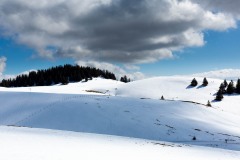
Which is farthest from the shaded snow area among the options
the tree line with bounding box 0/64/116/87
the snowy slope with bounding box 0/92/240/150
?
the tree line with bounding box 0/64/116/87

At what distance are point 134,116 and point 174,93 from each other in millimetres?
65927

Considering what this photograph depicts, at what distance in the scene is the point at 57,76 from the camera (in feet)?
566

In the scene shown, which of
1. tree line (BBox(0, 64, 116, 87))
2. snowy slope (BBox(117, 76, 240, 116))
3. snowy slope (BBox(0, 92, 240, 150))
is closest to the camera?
snowy slope (BBox(0, 92, 240, 150))

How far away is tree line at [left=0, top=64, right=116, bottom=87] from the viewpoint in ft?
546

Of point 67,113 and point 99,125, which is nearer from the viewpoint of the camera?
point 99,125

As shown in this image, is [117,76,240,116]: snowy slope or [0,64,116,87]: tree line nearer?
[117,76,240,116]: snowy slope

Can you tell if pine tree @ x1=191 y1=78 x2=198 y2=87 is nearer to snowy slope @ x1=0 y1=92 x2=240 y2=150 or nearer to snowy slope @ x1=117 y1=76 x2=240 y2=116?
snowy slope @ x1=117 y1=76 x2=240 y2=116

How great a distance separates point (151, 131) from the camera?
39062mm

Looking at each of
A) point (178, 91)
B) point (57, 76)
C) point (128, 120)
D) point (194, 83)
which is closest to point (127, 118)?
point (128, 120)

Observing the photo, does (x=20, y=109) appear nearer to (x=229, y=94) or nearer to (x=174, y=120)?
(x=174, y=120)

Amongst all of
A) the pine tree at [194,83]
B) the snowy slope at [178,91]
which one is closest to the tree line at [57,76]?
the snowy slope at [178,91]

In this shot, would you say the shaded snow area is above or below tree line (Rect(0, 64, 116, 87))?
below

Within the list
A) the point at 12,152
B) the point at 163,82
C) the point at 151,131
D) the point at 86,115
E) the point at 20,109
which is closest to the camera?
the point at 12,152

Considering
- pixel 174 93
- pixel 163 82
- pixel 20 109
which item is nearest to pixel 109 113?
pixel 20 109
